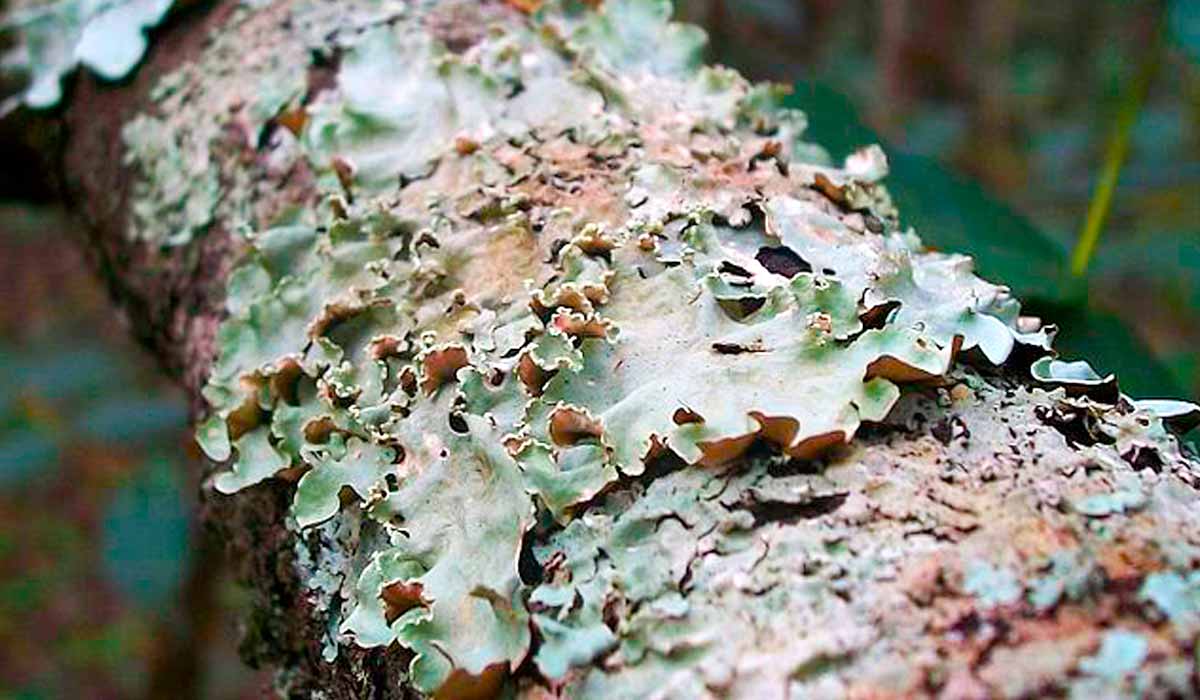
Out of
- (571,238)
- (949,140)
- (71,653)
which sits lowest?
(71,653)

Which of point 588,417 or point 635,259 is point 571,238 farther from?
point 588,417

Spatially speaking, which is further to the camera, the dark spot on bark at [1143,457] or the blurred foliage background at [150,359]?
the blurred foliage background at [150,359]

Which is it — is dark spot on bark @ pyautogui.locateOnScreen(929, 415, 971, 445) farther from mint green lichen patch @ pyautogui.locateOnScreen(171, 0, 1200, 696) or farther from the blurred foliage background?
the blurred foliage background

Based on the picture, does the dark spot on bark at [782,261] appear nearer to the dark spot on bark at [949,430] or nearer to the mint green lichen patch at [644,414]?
the mint green lichen patch at [644,414]

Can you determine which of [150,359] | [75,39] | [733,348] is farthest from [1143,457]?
[150,359]

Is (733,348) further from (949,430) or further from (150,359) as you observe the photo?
(150,359)

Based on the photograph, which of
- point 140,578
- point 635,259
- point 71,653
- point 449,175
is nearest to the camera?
point 635,259

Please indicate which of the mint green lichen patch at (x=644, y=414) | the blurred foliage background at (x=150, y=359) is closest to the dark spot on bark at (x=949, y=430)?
the mint green lichen patch at (x=644, y=414)

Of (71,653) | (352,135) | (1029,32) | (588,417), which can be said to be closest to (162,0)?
(352,135)

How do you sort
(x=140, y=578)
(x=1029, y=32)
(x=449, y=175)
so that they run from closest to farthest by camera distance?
(x=449, y=175), (x=140, y=578), (x=1029, y=32)
